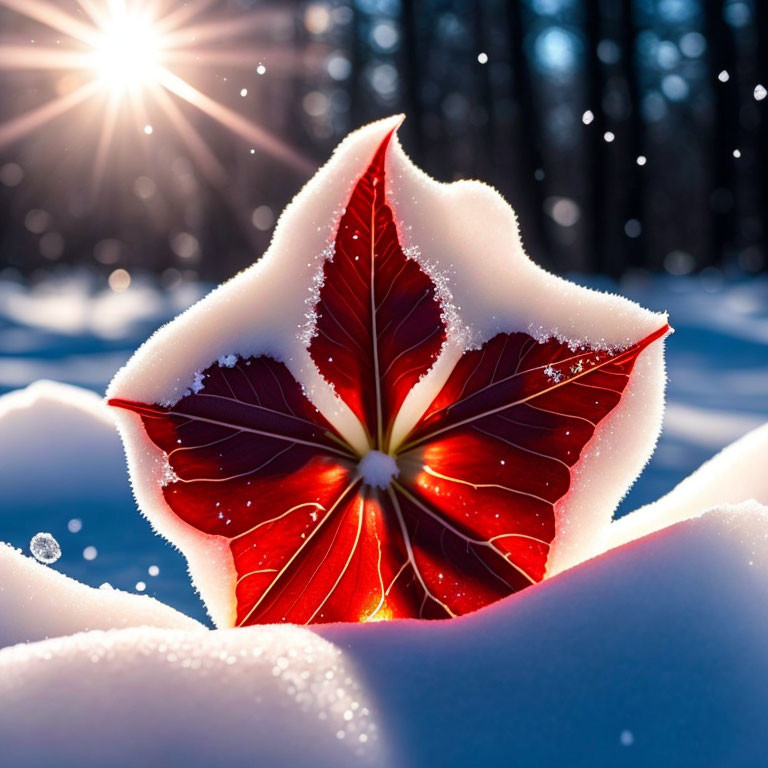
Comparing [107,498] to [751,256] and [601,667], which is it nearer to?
[601,667]

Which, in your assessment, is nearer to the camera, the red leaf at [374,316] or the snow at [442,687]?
the snow at [442,687]

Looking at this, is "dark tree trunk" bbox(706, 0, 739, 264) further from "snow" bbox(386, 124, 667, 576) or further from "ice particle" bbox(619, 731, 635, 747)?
"ice particle" bbox(619, 731, 635, 747)

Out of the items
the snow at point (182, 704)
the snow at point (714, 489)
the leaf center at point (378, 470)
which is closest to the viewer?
the snow at point (182, 704)

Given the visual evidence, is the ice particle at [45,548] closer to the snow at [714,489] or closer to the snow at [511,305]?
the snow at [511,305]

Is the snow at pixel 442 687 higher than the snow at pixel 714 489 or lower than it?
lower

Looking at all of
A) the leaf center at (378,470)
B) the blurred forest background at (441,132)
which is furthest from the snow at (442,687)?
the blurred forest background at (441,132)

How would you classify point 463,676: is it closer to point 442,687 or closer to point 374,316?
point 442,687
